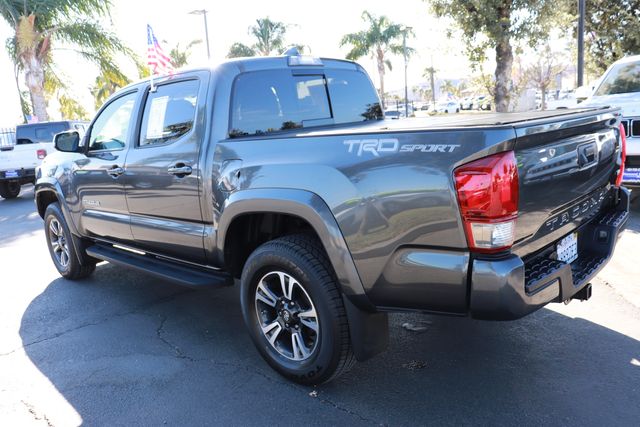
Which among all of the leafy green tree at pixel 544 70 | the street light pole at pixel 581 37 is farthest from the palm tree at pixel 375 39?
the street light pole at pixel 581 37

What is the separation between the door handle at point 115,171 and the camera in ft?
13.9

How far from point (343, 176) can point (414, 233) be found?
0.46m

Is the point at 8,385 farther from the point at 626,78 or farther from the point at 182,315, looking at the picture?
the point at 626,78

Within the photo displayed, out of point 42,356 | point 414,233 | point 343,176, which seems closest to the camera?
point 414,233

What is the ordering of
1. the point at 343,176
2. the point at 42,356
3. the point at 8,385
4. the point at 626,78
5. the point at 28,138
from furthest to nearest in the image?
the point at 28,138 < the point at 626,78 < the point at 42,356 < the point at 8,385 < the point at 343,176

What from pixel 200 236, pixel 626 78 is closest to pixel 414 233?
pixel 200 236

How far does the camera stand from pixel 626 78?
7609 millimetres

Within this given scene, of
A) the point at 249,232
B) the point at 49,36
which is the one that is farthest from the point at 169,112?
the point at 49,36

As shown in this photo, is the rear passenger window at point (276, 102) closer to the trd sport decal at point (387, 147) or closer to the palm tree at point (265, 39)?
the trd sport decal at point (387, 147)

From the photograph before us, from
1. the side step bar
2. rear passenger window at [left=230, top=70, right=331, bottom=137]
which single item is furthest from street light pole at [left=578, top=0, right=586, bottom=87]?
the side step bar

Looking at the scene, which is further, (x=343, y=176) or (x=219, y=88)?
(x=219, y=88)

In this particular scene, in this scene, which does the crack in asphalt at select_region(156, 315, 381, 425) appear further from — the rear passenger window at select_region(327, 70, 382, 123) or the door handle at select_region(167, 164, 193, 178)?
the rear passenger window at select_region(327, 70, 382, 123)

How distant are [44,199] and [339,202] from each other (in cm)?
444

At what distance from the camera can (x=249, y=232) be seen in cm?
350
